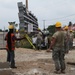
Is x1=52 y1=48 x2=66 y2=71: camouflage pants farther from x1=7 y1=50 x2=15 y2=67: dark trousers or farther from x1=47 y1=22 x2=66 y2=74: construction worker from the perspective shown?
x1=7 y1=50 x2=15 y2=67: dark trousers

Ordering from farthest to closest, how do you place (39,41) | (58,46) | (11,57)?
(39,41)
(11,57)
(58,46)

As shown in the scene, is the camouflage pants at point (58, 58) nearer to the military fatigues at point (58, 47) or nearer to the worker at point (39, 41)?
the military fatigues at point (58, 47)

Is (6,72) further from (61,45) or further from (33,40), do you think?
(33,40)

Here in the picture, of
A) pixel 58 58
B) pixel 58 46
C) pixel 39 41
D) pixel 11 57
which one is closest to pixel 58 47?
pixel 58 46

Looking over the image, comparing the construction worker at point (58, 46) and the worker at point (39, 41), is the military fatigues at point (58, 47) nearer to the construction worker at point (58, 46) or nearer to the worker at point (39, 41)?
the construction worker at point (58, 46)

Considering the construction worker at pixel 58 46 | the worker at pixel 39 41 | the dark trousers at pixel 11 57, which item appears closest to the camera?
the construction worker at pixel 58 46

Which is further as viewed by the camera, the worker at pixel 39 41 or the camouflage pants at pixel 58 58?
the worker at pixel 39 41

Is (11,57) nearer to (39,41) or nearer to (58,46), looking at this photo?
(58,46)

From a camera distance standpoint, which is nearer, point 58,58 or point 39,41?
point 58,58

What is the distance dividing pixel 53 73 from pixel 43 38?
16537mm

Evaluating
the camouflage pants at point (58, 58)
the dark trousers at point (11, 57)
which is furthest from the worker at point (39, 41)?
the camouflage pants at point (58, 58)

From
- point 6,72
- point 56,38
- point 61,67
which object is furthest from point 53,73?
Answer: point 6,72

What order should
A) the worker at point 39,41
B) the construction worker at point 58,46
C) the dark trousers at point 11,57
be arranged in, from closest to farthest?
the construction worker at point 58,46, the dark trousers at point 11,57, the worker at point 39,41

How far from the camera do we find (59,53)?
12.9m
